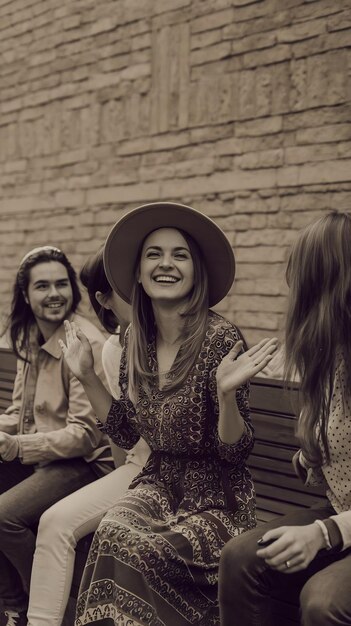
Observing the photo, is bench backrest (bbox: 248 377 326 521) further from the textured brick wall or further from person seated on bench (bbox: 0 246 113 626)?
the textured brick wall

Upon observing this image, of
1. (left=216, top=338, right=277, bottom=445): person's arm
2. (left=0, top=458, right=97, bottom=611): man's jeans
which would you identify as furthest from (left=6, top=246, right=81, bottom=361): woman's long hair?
(left=216, top=338, right=277, bottom=445): person's arm

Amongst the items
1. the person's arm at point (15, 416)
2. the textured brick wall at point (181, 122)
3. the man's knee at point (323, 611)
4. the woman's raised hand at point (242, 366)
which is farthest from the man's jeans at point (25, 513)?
the textured brick wall at point (181, 122)

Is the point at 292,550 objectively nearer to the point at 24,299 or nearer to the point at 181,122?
the point at 24,299

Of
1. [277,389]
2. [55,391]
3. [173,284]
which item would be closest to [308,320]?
[173,284]

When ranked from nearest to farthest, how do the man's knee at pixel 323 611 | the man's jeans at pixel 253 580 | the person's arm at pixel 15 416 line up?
the man's knee at pixel 323 611 → the man's jeans at pixel 253 580 → the person's arm at pixel 15 416

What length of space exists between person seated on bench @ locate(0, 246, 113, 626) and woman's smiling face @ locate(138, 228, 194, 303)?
0.74 meters

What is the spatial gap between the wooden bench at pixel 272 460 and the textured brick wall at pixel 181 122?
190cm

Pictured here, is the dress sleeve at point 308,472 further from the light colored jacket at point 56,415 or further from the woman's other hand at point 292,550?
the light colored jacket at point 56,415

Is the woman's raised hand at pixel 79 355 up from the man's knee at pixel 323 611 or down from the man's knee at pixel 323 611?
up

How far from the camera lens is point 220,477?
10.6 feet

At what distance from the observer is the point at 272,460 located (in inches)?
147

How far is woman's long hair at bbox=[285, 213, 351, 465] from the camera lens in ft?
9.21

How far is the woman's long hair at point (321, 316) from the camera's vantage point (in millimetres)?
2807

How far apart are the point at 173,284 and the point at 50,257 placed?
1.23 metres
